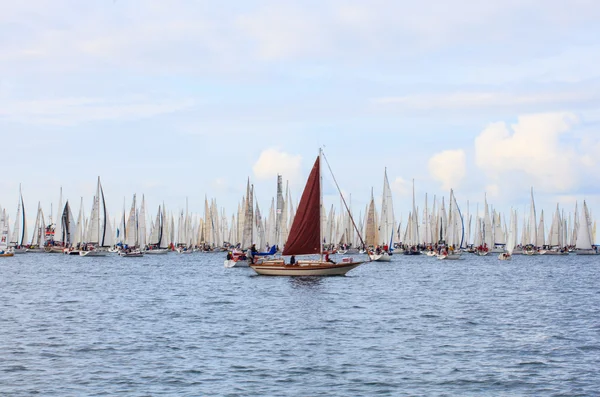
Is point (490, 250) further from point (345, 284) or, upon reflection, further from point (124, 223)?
point (345, 284)

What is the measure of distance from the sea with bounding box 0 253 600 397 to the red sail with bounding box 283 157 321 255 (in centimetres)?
397

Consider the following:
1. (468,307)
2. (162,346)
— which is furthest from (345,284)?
(162,346)

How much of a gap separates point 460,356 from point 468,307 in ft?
66.0

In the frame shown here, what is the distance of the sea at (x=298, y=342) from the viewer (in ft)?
85.5

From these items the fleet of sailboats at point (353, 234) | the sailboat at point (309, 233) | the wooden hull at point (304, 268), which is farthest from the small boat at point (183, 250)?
the sailboat at point (309, 233)

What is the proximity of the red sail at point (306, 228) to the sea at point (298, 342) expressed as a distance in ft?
13.0

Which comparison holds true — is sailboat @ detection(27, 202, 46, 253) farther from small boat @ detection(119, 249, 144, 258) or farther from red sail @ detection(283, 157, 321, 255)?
red sail @ detection(283, 157, 321, 255)

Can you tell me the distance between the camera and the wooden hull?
68.2 m

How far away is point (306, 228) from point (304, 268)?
11.8 feet

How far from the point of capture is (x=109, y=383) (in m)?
25.9

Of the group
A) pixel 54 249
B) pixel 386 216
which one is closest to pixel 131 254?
pixel 54 249

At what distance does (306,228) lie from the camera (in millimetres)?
67000

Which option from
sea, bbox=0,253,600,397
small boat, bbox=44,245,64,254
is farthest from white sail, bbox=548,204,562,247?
A: sea, bbox=0,253,600,397

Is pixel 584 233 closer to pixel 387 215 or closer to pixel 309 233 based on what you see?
pixel 387 215
